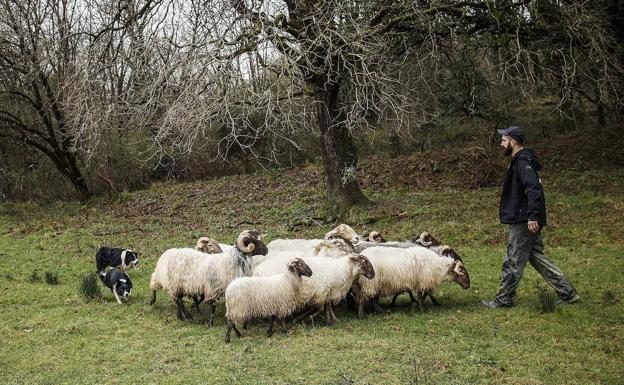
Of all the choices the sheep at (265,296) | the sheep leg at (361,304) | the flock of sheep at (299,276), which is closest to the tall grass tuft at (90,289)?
the flock of sheep at (299,276)

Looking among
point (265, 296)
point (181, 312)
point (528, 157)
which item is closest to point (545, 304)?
point (528, 157)

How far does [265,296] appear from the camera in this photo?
26.3 feet

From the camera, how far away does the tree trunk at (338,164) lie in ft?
53.1

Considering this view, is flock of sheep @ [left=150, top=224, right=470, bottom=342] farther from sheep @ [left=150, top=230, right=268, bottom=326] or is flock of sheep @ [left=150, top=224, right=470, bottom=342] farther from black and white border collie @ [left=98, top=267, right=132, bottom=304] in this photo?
black and white border collie @ [left=98, top=267, right=132, bottom=304]

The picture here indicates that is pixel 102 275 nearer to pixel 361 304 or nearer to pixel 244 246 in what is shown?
pixel 244 246

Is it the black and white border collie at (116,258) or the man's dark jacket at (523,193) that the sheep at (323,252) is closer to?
the man's dark jacket at (523,193)

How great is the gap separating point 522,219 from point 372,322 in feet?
7.79

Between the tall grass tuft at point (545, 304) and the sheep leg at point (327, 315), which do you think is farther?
the sheep leg at point (327, 315)

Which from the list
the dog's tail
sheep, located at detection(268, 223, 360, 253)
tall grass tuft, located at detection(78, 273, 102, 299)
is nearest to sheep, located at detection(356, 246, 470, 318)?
sheep, located at detection(268, 223, 360, 253)

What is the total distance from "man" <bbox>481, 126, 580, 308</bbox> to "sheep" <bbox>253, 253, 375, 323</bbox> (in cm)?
184

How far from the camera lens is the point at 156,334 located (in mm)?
8609

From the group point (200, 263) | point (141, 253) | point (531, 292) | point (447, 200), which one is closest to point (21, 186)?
point (141, 253)

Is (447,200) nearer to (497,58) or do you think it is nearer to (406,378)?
(497,58)

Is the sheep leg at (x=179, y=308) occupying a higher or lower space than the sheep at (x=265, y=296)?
lower
